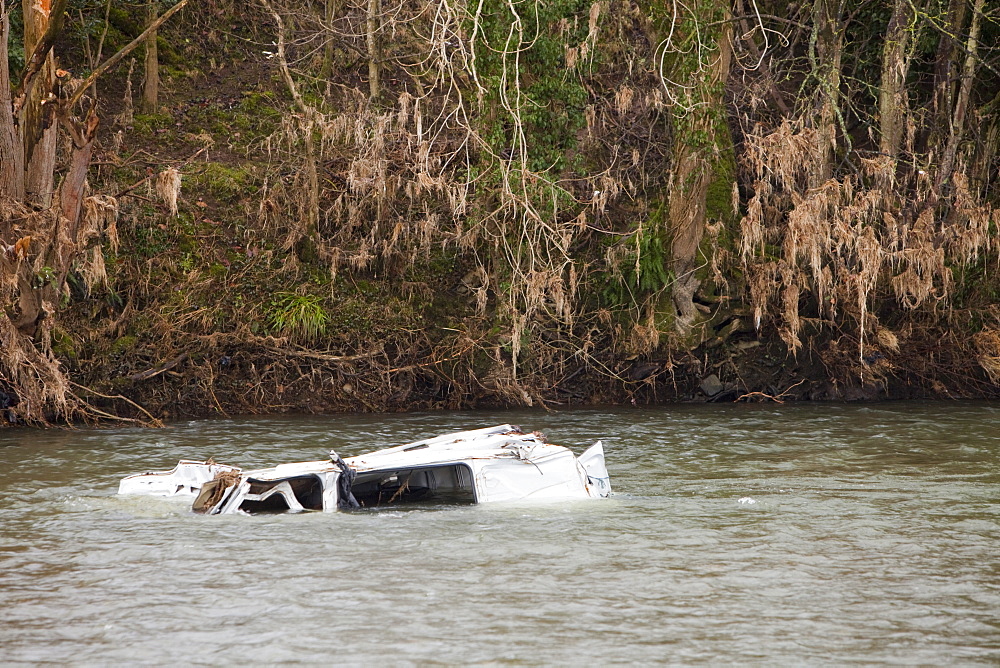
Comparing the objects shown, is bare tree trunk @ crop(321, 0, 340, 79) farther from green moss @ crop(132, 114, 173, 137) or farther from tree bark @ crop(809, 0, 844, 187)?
tree bark @ crop(809, 0, 844, 187)

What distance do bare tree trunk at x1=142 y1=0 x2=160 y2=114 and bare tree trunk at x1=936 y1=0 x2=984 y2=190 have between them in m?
14.9

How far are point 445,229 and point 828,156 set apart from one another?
6735mm

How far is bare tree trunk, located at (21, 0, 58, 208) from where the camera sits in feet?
48.6

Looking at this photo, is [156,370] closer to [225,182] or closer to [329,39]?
[225,182]

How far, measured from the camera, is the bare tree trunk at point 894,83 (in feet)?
58.7

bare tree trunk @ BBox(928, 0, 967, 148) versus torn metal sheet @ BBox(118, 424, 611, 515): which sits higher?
bare tree trunk @ BBox(928, 0, 967, 148)

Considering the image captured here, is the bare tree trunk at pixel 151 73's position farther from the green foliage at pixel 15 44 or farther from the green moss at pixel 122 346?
the green moss at pixel 122 346

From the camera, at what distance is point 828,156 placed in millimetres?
17875

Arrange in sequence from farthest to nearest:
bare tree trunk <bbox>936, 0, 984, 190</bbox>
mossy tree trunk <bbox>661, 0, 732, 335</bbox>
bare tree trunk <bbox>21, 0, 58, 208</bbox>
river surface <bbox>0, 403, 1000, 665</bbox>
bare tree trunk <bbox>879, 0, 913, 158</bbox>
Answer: bare tree trunk <bbox>879, 0, 913, 158</bbox> → bare tree trunk <bbox>936, 0, 984, 190</bbox> → mossy tree trunk <bbox>661, 0, 732, 335</bbox> → bare tree trunk <bbox>21, 0, 58, 208</bbox> → river surface <bbox>0, 403, 1000, 665</bbox>

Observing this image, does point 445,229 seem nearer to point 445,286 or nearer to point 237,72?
point 445,286

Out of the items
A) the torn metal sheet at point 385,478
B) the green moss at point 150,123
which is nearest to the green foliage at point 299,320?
the green moss at point 150,123

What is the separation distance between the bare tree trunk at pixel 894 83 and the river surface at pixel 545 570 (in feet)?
22.9

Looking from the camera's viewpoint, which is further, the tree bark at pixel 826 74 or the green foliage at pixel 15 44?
the green foliage at pixel 15 44

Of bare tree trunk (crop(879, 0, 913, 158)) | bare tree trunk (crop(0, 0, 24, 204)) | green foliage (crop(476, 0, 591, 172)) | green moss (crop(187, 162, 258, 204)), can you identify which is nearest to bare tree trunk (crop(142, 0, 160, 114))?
green moss (crop(187, 162, 258, 204))
